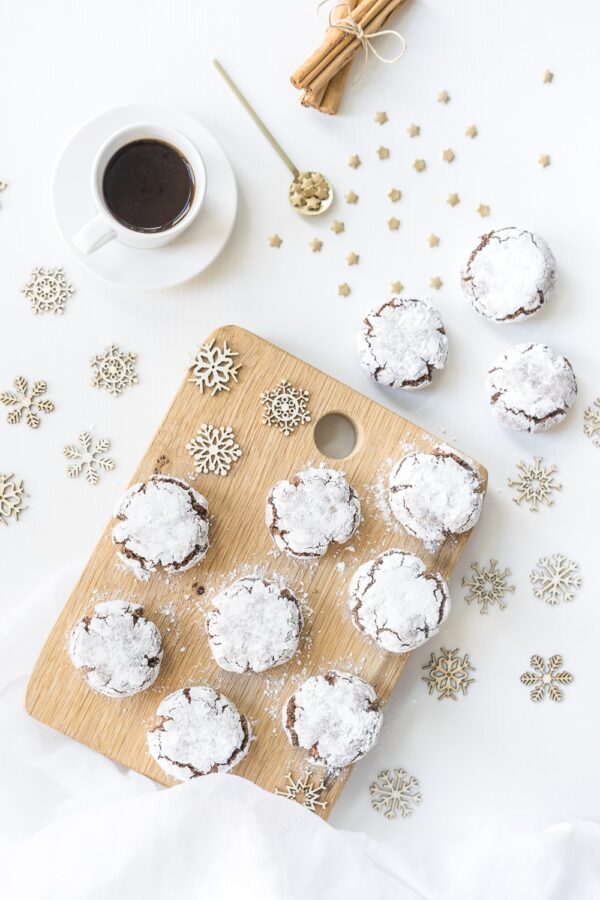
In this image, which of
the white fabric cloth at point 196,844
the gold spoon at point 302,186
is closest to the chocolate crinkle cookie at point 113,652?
the white fabric cloth at point 196,844

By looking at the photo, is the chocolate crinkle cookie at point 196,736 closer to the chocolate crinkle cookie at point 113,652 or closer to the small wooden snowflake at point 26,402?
the chocolate crinkle cookie at point 113,652

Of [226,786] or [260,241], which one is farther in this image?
[260,241]

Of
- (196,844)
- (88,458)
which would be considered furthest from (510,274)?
(196,844)

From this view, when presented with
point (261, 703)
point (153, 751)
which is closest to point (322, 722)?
point (261, 703)

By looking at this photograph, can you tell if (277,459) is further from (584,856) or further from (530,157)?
(584,856)

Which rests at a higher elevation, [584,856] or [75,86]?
[75,86]

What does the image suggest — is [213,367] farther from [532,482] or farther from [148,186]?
[532,482]
